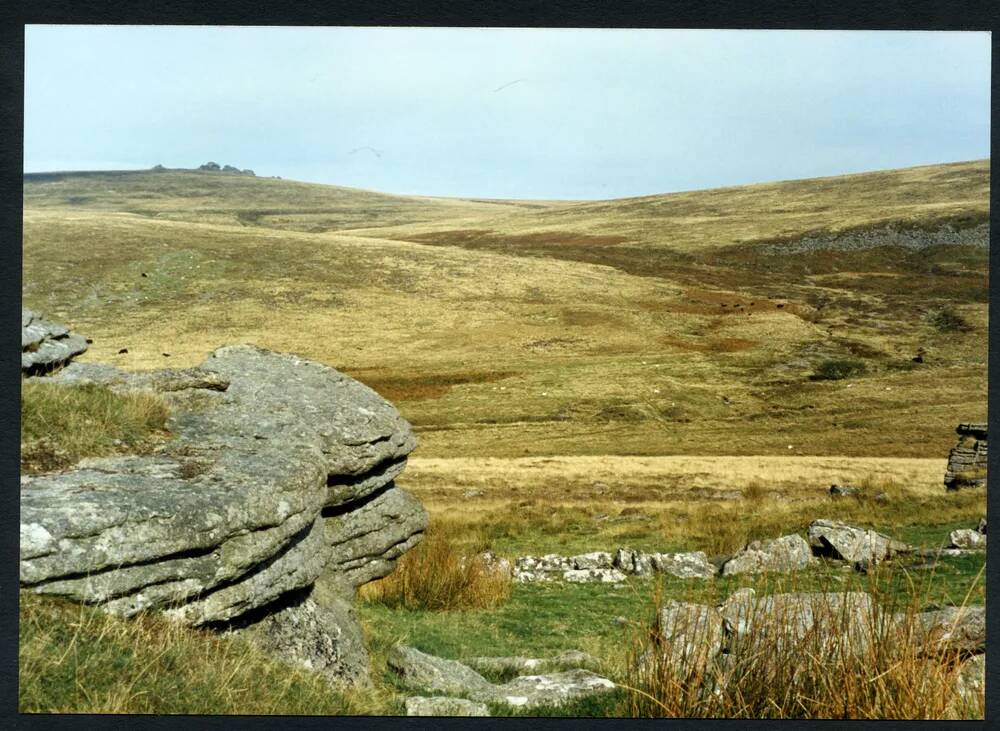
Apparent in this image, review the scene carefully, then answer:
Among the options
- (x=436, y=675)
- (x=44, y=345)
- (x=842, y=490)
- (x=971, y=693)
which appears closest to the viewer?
(x=971, y=693)

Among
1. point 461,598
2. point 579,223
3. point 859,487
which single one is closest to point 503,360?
point 859,487

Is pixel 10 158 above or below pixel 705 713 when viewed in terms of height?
above

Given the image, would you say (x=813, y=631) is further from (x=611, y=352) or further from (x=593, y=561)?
(x=611, y=352)

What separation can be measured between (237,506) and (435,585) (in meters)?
6.39

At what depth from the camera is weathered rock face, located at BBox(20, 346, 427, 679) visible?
681 centimetres

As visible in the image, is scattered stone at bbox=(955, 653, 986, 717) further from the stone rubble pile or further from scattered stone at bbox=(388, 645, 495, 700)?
scattered stone at bbox=(388, 645, 495, 700)

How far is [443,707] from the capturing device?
24.6 feet

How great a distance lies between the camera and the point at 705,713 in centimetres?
658

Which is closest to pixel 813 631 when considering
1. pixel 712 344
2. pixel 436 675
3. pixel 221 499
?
pixel 436 675

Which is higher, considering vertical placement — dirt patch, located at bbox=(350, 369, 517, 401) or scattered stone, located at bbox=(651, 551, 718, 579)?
scattered stone, located at bbox=(651, 551, 718, 579)

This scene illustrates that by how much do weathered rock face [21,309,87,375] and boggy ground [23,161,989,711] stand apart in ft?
17.4

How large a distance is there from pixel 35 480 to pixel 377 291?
6971 cm

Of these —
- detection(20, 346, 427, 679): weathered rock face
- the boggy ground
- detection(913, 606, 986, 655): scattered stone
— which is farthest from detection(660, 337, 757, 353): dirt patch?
detection(913, 606, 986, 655): scattered stone

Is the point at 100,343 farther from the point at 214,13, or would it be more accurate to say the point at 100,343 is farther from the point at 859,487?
the point at 214,13
